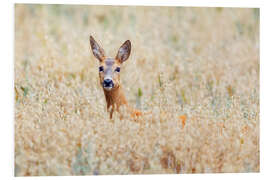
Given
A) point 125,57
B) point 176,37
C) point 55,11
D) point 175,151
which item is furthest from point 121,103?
point 55,11

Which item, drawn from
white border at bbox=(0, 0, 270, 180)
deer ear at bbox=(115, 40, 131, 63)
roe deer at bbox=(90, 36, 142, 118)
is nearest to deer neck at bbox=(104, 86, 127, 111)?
roe deer at bbox=(90, 36, 142, 118)

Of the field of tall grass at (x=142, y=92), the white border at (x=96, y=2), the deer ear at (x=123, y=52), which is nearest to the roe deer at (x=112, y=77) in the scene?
the deer ear at (x=123, y=52)

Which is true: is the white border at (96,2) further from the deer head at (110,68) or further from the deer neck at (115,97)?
the deer neck at (115,97)

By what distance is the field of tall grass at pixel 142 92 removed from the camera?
514 cm

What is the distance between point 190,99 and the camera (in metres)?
6.61

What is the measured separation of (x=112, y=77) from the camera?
5695 mm

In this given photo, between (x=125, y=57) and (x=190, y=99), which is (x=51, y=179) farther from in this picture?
(x=190, y=99)

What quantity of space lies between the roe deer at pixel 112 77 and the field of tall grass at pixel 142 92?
17 centimetres

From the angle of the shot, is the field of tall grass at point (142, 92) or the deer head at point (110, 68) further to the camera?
the deer head at point (110, 68)

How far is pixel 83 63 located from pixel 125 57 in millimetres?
1349

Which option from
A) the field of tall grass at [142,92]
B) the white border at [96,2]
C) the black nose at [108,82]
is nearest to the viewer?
the field of tall grass at [142,92]

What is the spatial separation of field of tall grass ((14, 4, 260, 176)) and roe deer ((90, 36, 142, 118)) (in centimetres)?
17

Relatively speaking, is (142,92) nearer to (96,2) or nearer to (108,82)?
(108,82)

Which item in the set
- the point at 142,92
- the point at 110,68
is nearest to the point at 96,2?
the point at 110,68
